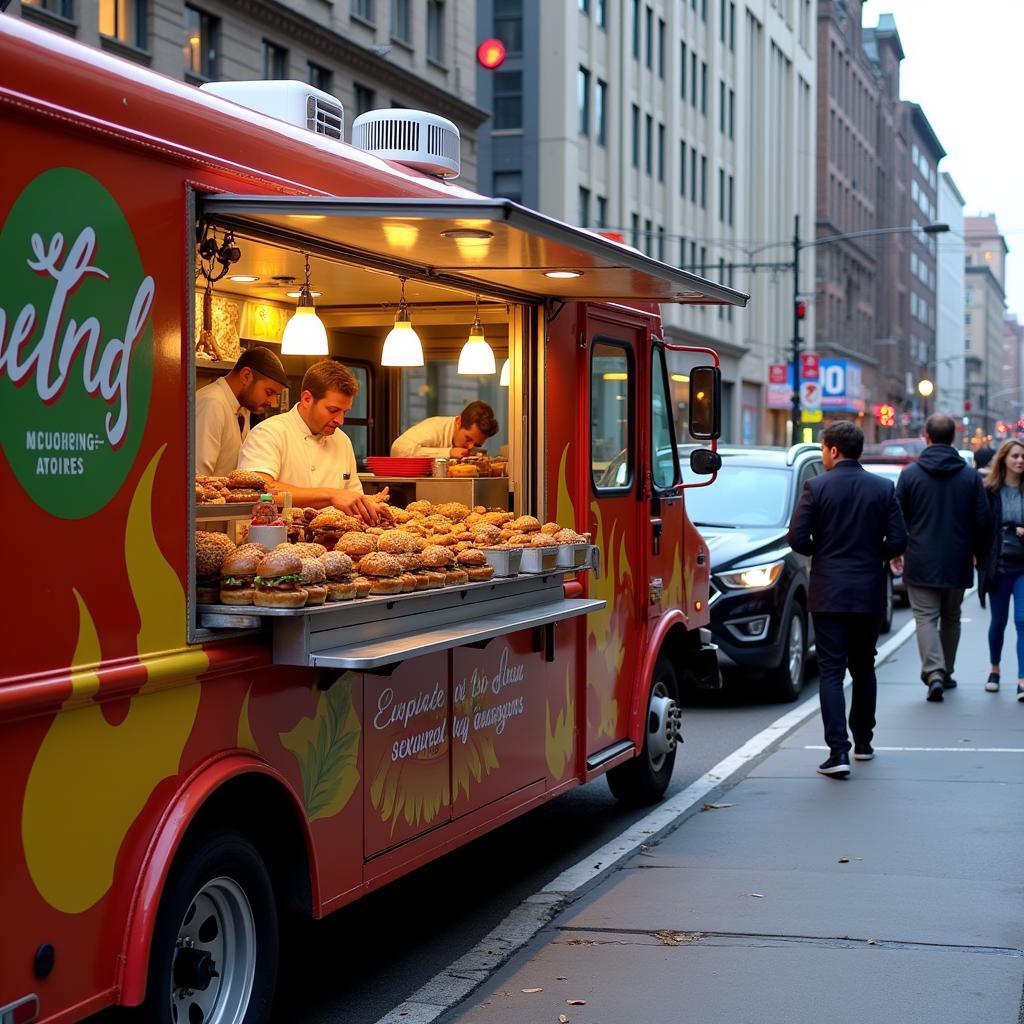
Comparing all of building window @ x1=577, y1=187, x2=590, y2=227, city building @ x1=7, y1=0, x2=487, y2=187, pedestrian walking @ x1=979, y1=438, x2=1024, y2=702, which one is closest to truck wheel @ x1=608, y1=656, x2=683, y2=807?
pedestrian walking @ x1=979, y1=438, x2=1024, y2=702

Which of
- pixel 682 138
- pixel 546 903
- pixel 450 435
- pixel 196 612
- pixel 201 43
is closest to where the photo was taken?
pixel 196 612

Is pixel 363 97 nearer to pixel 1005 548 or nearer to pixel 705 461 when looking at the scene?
pixel 1005 548

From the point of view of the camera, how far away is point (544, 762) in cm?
690

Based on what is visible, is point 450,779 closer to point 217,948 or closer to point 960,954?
point 217,948

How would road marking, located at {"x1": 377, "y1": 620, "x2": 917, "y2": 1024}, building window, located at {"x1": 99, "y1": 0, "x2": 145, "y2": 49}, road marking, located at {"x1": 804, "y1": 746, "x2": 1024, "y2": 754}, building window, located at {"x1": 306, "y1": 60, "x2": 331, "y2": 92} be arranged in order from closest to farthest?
road marking, located at {"x1": 377, "y1": 620, "x2": 917, "y2": 1024} < road marking, located at {"x1": 804, "y1": 746, "x2": 1024, "y2": 754} < building window, located at {"x1": 99, "y1": 0, "x2": 145, "y2": 49} < building window, located at {"x1": 306, "y1": 60, "x2": 331, "y2": 92}

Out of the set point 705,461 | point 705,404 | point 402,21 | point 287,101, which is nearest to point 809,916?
point 705,461

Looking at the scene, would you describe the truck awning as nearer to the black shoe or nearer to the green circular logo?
the green circular logo

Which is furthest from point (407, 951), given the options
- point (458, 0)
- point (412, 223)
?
point (458, 0)

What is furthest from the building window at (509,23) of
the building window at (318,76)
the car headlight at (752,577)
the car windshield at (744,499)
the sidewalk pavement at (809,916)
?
the sidewalk pavement at (809,916)

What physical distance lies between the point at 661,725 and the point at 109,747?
496 cm

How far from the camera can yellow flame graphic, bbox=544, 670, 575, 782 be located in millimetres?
6934

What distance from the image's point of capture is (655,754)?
844cm

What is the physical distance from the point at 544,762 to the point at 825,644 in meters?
2.79

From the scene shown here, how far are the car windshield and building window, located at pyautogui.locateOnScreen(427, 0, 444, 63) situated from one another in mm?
26244
